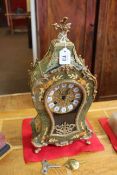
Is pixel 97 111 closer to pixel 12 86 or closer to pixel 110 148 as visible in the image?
pixel 110 148

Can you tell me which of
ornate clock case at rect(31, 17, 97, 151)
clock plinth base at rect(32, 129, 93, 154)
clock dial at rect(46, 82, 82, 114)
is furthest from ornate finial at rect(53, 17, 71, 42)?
clock plinth base at rect(32, 129, 93, 154)

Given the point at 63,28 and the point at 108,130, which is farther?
the point at 108,130

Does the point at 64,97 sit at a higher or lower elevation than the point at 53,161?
higher

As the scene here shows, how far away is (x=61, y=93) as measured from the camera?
31.8 inches

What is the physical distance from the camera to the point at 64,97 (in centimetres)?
82

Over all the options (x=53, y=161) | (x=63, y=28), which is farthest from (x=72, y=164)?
(x=63, y=28)

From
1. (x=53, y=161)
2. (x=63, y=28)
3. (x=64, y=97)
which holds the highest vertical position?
(x=63, y=28)

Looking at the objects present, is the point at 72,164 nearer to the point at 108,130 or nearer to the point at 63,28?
the point at 108,130

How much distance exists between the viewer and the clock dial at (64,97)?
31.0 inches

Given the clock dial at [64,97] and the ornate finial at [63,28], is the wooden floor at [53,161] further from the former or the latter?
the ornate finial at [63,28]

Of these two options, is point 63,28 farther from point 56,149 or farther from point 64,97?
point 56,149

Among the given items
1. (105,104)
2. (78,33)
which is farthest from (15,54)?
(105,104)

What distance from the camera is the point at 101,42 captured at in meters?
1.32

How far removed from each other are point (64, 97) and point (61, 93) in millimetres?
23
